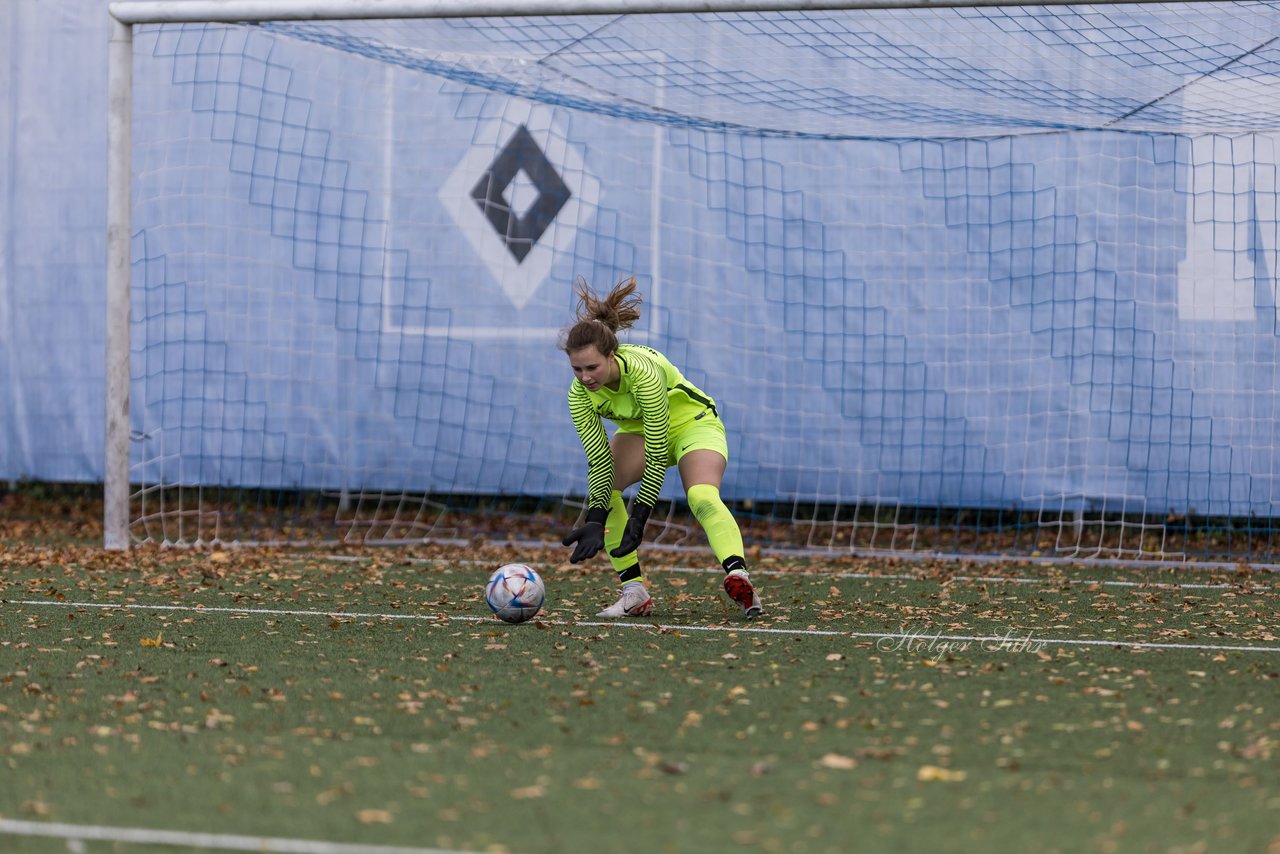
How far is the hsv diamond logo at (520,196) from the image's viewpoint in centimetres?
1160

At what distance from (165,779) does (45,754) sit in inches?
20.6

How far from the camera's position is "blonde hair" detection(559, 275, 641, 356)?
6539mm

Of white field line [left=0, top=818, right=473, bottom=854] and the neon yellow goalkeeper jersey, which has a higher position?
the neon yellow goalkeeper jersey

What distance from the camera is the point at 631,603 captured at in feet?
24.1

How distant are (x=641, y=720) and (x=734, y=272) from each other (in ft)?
22.6

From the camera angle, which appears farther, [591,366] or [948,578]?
[948,578]

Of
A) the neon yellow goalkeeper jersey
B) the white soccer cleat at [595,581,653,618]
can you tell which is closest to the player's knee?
the neon yellow goalkeeper jersey

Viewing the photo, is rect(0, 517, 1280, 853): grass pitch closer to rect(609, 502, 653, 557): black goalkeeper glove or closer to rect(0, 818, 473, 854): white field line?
rect(0, 818, 473, 854): white field line

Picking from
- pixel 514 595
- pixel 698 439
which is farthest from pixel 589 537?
pixel 698 439

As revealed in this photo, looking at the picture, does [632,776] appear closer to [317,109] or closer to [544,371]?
[544,371]

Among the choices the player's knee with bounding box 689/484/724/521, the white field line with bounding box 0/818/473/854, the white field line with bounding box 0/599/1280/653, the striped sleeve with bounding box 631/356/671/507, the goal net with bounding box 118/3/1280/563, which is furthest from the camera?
the goal net with bounding box 118/3/1280/563

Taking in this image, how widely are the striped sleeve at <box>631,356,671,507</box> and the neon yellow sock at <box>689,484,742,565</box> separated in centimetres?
20

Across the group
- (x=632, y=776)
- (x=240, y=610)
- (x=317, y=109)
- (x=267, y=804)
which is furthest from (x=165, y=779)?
(x=317, y=109)

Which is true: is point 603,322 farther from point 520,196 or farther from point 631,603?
point 520,196
